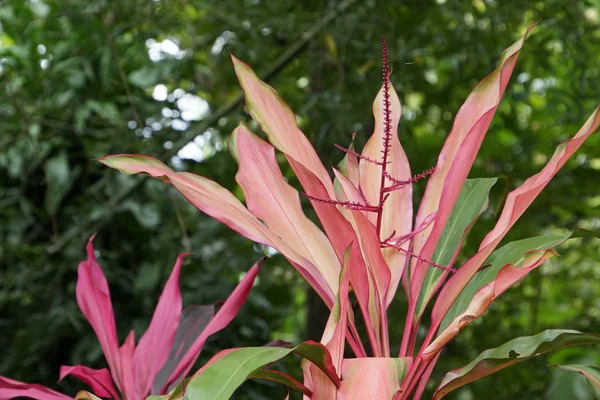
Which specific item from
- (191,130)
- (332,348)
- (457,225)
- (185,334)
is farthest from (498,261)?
(191,130)

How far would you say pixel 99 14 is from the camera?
1329 mm

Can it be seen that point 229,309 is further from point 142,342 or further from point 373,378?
point 373,378

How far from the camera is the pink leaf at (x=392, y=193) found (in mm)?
620

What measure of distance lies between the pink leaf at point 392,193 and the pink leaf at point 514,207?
5 cm

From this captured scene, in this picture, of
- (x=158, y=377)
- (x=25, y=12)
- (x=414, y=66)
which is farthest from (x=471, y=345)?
(x=25, y=12)

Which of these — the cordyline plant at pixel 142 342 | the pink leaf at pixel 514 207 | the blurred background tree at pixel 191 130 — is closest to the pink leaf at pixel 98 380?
the cordyline plant at pixel 142 342

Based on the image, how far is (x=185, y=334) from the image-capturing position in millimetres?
743

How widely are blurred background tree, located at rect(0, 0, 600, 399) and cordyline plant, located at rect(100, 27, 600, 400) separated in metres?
0.68

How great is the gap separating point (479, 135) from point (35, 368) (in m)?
1.12

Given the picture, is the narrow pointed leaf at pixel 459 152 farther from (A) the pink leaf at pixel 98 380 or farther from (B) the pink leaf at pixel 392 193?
(A) the pink leaf at pixel 98 380

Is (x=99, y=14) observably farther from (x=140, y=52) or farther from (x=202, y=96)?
(x=202, y=96)

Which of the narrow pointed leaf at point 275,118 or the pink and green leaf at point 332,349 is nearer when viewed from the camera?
the pink and green leaf at point 332,349

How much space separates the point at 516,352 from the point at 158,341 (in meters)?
0.35

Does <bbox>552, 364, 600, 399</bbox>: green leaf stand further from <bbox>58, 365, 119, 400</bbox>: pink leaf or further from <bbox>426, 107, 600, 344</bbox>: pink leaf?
<bbox>58, 365, 119, 400</bbox>: pink leaf
